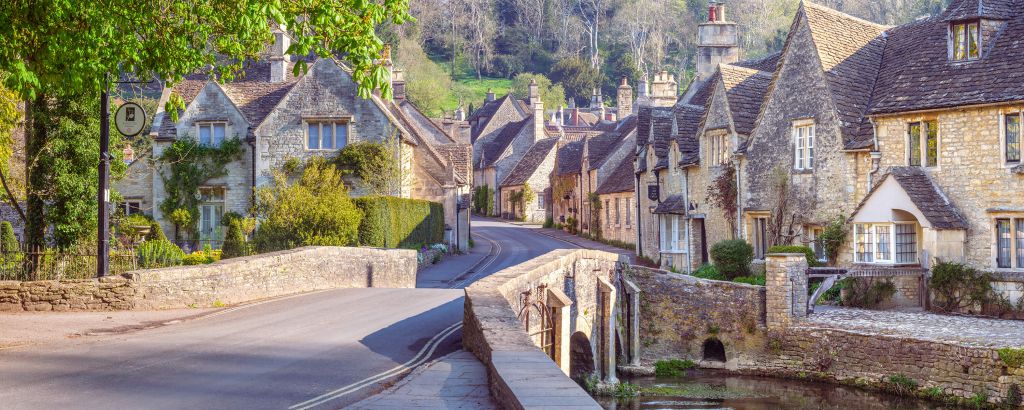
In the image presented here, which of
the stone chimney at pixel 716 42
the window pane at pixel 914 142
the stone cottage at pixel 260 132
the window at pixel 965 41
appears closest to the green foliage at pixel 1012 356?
the window pane at pixel 914 142

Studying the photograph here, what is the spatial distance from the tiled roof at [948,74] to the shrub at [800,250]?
13.9 ft

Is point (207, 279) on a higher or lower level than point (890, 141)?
lower

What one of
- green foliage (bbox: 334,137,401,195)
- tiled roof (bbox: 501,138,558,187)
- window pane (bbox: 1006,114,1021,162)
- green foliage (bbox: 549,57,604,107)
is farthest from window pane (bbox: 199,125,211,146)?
green foliage (bbox: 549,57,604,107)

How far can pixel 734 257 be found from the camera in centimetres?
3281

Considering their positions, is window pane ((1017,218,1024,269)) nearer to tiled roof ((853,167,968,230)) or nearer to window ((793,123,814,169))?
tiled roof ((853,167,968,230))

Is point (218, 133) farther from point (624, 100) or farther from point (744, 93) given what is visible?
point (624, 100)

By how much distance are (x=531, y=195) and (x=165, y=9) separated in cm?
6056

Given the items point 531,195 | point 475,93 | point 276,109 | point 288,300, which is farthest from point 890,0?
point 288,300

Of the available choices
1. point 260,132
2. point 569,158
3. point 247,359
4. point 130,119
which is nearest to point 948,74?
point 130,119

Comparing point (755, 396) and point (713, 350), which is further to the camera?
point (713, 350)

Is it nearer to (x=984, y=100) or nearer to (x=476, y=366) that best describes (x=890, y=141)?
(x=984, y=100)

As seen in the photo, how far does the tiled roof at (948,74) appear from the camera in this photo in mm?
27062

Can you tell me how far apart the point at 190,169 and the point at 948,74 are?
94.4 ft

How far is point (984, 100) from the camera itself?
26.8 m
